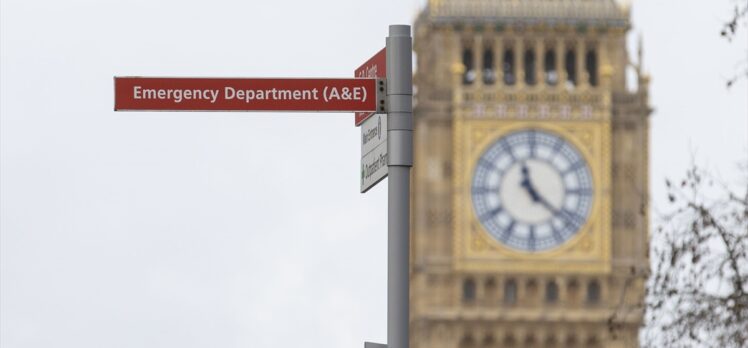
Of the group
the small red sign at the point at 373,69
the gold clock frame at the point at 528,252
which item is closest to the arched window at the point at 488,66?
the gold clock frame at the point at 528,252

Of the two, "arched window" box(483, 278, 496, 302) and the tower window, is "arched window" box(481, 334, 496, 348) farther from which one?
the tower window

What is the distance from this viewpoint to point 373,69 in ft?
74.1

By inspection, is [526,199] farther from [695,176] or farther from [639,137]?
[695,176]

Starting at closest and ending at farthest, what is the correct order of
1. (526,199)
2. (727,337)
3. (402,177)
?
(402,177) → (727,337) → (526,199)

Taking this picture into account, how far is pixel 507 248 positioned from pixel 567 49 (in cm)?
553

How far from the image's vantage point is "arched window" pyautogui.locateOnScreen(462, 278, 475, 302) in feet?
335

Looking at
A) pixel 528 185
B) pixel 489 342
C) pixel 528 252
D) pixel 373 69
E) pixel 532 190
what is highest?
pixel 528 185

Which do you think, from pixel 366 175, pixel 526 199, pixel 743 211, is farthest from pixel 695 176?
pixel 526 199

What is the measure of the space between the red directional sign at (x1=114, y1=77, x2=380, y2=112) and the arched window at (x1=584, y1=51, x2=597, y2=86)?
79.3m

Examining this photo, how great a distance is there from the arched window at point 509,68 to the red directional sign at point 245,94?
78.9 metres

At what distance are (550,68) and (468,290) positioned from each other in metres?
6.32

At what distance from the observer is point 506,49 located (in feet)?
332

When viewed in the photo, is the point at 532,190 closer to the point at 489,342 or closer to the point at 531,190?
the point at 531,190

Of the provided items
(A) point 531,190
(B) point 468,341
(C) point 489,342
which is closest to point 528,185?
(A) point 531,190
